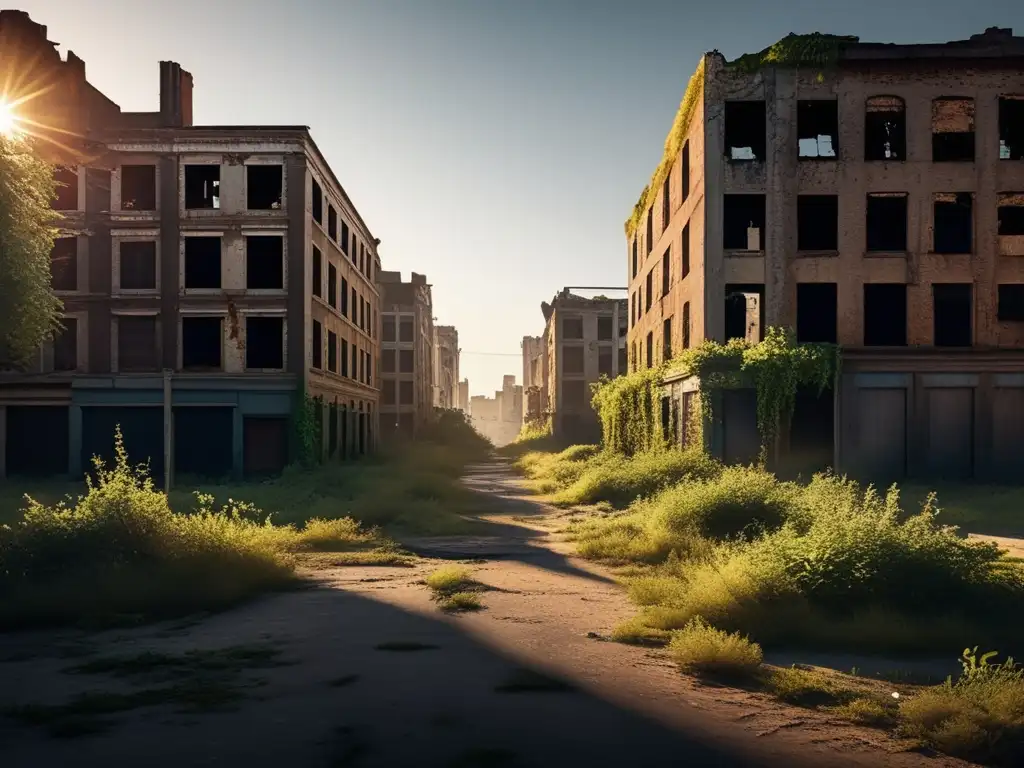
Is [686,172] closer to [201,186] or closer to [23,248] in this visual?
[201,186]

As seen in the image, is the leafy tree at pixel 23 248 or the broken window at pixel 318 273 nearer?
the leafy tree at pixel 23 248

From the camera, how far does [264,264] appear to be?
27156 mm

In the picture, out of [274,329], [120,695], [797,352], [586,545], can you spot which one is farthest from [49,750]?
[274,329]

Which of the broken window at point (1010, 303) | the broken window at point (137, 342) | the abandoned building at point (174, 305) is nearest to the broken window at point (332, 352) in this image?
the abandoned building at point (174, 305)

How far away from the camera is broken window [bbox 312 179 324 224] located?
29.1m

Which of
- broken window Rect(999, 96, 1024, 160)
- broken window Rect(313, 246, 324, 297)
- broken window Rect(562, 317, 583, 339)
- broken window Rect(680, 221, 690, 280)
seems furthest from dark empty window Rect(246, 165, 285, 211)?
broken window Rect(562, 317, 583, 339)

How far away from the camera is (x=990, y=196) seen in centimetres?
2267

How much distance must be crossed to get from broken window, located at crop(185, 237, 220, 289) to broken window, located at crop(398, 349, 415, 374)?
26805mm

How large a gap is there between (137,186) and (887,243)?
83.2ft

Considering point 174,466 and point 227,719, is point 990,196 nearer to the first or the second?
point 227,719

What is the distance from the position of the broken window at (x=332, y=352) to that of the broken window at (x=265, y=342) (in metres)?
4.40

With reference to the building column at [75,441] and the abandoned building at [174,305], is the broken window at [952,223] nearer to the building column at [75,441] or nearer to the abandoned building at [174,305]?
the abandoned building at [174,305]

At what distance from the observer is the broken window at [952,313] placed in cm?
2273

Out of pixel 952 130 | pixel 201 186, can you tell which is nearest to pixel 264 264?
pixel 201 186
